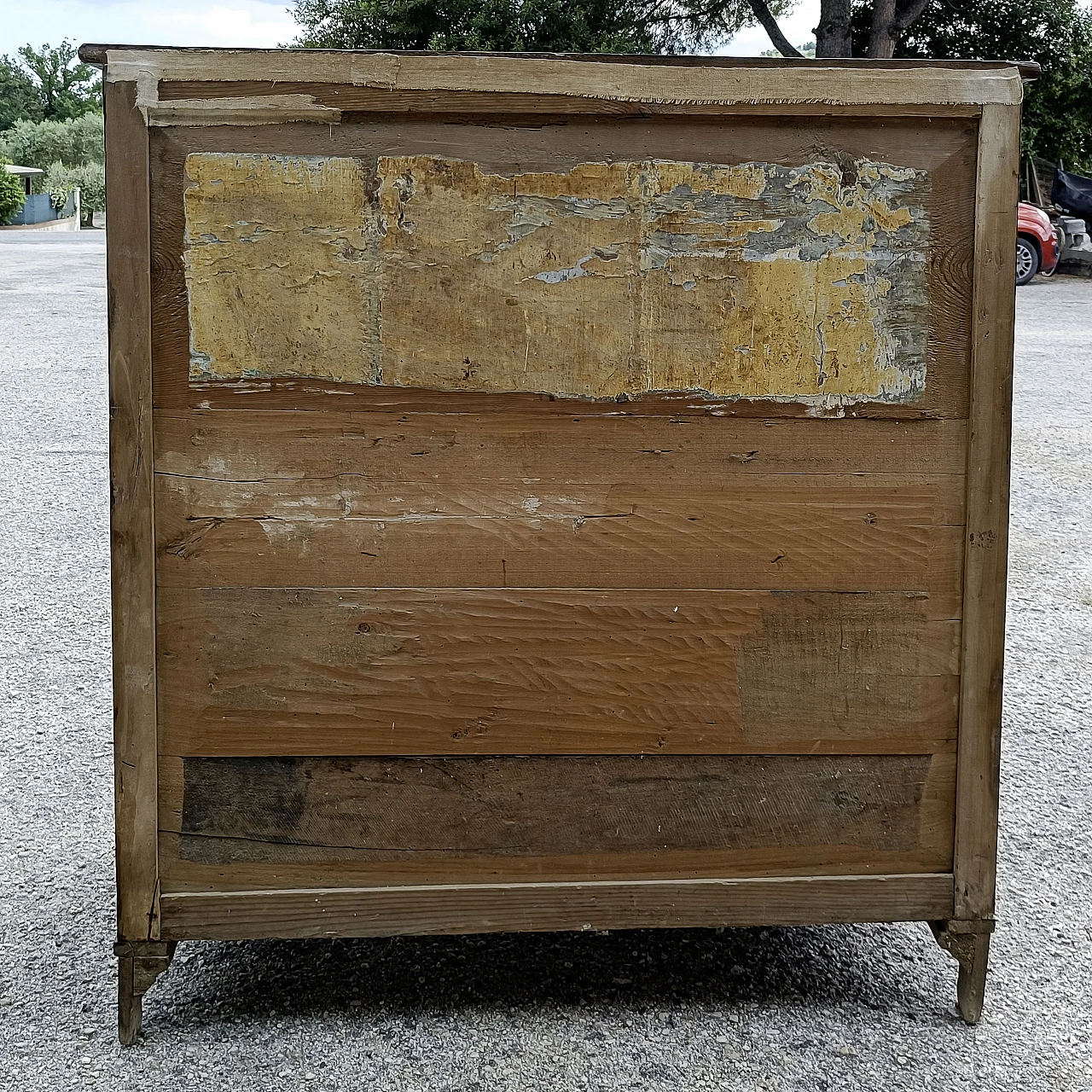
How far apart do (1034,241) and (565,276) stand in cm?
1464

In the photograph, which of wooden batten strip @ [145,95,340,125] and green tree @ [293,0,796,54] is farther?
green tree @ [293,0,796,54]

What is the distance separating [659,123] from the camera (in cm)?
202

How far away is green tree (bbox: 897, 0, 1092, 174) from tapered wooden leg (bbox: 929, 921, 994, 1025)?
18260mm

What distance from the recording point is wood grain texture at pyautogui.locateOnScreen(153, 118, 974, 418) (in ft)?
6.53

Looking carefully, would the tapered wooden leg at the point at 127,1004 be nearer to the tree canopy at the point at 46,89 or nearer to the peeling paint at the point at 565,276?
the peeling paint at the point at 565,276

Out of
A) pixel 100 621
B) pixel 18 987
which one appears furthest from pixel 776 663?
pixel 100 621

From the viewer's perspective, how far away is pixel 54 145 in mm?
49250

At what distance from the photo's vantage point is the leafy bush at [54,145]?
49.2 m

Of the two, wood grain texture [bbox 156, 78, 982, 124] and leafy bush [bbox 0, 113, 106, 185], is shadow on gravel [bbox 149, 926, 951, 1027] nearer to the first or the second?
wood grain texture [bbox 156, 78, 982, 124]

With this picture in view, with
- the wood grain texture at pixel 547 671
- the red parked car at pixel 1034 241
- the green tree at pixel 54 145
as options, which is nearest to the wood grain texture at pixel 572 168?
the wood grain texture at pixel 547 671

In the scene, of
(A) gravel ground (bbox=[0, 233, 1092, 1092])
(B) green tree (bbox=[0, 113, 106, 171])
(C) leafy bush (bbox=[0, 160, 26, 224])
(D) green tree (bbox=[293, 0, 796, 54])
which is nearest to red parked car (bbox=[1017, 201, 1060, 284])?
(D) green tree (bbox=[293, 0, 796, 54])

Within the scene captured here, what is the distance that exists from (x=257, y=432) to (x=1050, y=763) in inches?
98.3

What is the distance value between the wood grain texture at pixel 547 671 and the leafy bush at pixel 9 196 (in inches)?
1343

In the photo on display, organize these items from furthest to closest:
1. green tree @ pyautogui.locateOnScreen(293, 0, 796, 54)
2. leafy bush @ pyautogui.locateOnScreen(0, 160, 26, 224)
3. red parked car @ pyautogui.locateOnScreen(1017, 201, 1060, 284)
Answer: leafy bush @ pyautogui.locateOnScreen(0, 160, 26, 224) → green tree @ pyautogui.locateOnScreen(293, 0, 796, 54) → red parked car @ pyautogui.locateOnScreen(1017, 201, 1060, 284)
